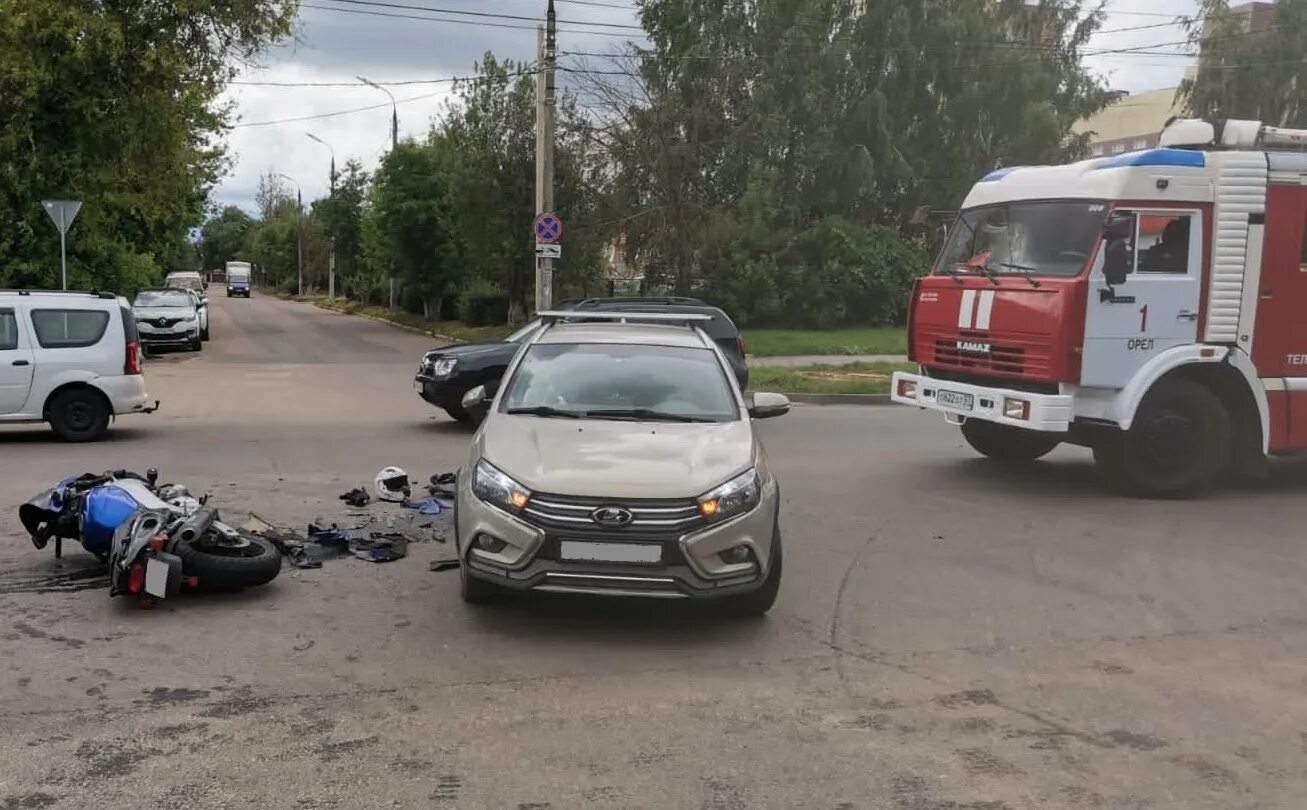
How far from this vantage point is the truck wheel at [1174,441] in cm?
994

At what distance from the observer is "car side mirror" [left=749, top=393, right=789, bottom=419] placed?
24.9 ft

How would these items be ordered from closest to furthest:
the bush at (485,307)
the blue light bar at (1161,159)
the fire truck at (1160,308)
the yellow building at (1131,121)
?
the fire truck at (1160,308) < the blue light bar at (1161,159) < the bush at (485,307) < the yellow building at (1131,121)

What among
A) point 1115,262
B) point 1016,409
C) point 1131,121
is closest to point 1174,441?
point 1016,409

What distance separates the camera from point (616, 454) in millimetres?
5898

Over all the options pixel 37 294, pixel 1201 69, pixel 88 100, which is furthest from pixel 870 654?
pixel 1201 69

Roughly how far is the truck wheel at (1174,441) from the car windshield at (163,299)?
25050 mm

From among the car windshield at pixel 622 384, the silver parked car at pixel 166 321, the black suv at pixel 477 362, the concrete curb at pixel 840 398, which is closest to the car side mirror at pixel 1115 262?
the car windshield at pixel 622 384

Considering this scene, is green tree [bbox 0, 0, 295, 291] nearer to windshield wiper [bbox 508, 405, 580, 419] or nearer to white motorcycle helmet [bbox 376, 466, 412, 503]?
white motorcycle helmet [bbox 376, 466, 412, 503]

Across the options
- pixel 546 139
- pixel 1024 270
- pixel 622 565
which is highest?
pixel 546 139

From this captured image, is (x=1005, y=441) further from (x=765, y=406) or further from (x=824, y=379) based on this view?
(x=824, y=379)

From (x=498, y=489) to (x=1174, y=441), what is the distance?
22.4 feet

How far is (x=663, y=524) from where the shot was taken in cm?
553

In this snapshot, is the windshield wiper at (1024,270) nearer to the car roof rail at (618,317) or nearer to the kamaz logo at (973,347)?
the kamaz logo at (973,347)

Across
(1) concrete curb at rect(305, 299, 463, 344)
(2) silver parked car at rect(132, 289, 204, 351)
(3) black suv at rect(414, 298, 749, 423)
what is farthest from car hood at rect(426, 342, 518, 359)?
(2) silver parked car at rect(132, 289, 204, 351)
